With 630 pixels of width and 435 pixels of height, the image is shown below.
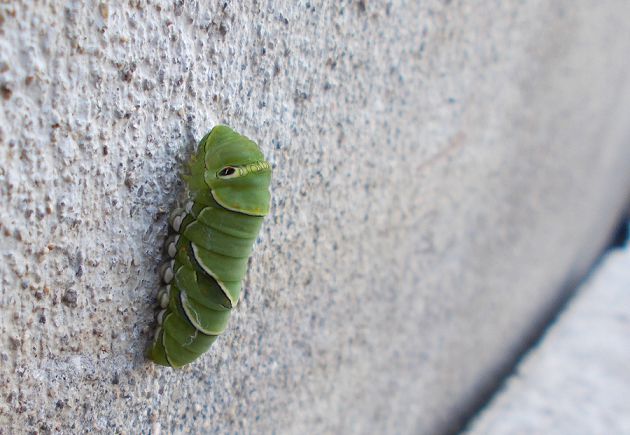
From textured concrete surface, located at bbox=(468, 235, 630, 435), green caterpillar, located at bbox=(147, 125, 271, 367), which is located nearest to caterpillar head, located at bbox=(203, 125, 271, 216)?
green caterpillar, located at bbox=(147, 125, 271, 367)

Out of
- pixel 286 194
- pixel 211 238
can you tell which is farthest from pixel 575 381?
pixel 211 238

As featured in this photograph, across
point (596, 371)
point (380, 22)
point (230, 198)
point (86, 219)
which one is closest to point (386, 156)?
point (380, 22)

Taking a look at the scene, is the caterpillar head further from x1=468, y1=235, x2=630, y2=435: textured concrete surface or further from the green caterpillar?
x1=468, y1=235, x2=630, y2=435: textured concrete surface

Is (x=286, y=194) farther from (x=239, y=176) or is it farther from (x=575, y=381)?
(x=575, y=381)

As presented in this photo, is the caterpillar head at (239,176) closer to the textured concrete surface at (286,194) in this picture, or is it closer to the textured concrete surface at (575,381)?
the textured concrete surface at (286,194)

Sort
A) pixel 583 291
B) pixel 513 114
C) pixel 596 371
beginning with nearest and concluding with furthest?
pixel 513 114 → pixel 596 371 → pixel 583 291

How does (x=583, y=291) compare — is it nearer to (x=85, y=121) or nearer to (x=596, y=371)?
(x=596, y=371)

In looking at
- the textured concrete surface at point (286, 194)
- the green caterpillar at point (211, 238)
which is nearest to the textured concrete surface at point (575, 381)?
the textured concrete surface at point (286, 194)
